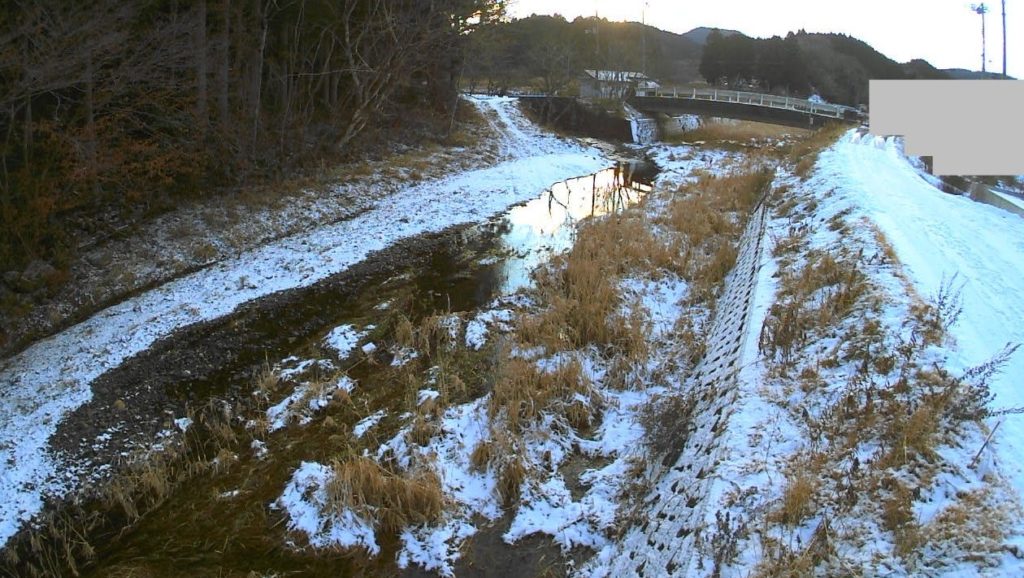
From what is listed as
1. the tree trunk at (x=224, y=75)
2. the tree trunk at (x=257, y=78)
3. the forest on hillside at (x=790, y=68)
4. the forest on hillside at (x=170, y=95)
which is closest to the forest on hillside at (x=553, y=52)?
the forest on hillside at (x=790, y=68)

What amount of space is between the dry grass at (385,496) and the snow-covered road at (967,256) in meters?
4.24

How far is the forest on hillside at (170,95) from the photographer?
31.2ft

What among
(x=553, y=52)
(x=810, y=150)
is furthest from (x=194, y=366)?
(x=553, y=52)

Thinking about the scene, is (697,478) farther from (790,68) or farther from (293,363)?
(790,68)

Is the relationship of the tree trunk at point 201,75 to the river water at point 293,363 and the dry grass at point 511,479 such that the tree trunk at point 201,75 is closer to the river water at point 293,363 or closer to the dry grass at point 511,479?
the river water at point 293,363

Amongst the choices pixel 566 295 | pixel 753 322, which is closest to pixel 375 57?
pixel 566 295

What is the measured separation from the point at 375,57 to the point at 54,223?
41.3 ft

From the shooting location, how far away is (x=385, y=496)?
5680 millimetres

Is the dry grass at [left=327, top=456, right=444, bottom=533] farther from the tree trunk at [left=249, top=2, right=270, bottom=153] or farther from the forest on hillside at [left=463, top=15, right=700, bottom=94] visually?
the forest on hillside at [left=463, top=15, right=700, bottom=94]

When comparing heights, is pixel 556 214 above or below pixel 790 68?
below

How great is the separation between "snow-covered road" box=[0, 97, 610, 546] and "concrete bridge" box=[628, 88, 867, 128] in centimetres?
2126

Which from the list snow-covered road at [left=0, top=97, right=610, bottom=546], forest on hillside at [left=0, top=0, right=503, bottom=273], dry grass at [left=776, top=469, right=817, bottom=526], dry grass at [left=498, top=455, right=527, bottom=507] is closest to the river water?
snow-covered road at [left=0, top=97, right=610, bottom=546]

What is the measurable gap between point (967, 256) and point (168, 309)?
1128 cm

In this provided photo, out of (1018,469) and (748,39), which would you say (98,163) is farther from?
(748,39)
